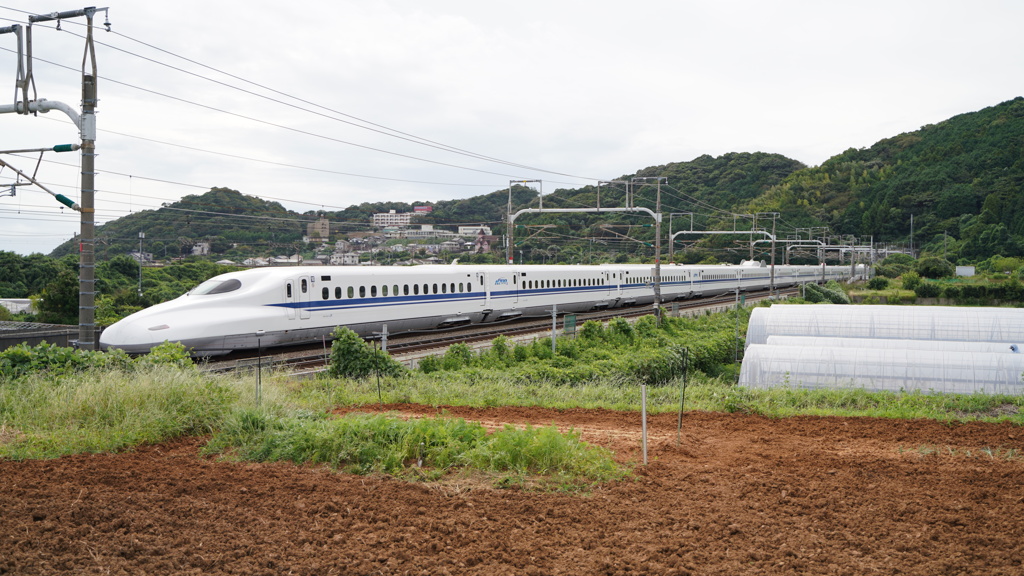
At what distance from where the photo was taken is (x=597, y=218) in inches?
2906

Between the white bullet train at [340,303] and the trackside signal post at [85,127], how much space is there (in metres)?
3.09

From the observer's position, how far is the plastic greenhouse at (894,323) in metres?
19.7

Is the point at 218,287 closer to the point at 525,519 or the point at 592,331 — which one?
the point at 592,331

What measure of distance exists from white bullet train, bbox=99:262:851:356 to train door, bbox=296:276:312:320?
28 millimetres

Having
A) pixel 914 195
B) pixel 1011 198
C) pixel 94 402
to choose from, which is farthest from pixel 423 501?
pixel 914 195

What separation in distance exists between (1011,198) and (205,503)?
104358 mm

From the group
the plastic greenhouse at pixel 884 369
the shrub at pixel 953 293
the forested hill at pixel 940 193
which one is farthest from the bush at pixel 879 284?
the plastic greenhouse at pixel 884 369

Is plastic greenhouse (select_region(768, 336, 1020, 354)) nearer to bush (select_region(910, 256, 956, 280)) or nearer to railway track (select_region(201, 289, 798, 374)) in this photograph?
railway track (select_region(201, 289, 798, 374))

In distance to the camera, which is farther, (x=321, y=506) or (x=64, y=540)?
(x=321, y=506)

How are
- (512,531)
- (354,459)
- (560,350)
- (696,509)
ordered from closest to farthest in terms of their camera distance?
(512,531) → (696,509) → (354,459) → (560,350)

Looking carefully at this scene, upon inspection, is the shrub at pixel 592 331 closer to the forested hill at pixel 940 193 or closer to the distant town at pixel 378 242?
the distant town at pixel 378 242

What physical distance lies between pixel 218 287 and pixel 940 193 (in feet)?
340

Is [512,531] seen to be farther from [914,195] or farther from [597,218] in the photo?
[914,195]

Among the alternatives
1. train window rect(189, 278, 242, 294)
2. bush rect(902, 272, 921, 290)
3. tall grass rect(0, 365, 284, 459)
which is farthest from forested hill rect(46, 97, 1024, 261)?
tall grass rect(0, 365, 284, 459)
